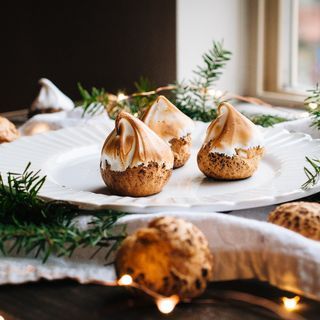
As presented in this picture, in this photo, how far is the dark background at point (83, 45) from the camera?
1.46 m

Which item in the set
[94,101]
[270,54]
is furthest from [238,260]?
[270,54]

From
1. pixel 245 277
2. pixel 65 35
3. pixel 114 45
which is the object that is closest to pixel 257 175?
pixel 245 277

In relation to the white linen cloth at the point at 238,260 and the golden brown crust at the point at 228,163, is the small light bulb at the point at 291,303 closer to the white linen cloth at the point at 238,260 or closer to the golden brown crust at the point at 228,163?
the white linen cloth at the point at 238,260

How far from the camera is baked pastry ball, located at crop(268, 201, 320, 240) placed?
0.58m

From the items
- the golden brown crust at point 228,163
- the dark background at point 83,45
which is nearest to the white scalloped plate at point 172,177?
the golden brown crust at point 228,163

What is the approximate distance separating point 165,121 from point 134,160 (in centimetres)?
12

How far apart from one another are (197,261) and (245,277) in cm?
7

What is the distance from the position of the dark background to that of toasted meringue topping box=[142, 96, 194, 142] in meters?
0.62

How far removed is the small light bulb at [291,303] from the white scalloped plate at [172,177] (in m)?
0.13

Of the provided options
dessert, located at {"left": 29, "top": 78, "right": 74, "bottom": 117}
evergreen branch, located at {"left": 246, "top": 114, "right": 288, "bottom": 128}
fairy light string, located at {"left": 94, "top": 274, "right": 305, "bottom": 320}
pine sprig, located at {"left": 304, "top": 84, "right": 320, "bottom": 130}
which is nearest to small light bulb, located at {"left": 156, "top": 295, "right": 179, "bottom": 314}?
fairy light string, located at {"left": 94, "top": 274, "right": 305, "bottom": 320}

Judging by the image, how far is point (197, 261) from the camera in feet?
1.69

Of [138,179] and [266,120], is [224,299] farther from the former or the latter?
[266,120]

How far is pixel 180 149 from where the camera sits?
2.68ft

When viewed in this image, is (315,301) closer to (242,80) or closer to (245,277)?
(245,277)
